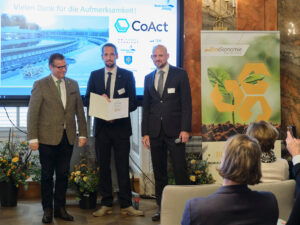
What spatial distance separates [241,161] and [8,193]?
369 cm

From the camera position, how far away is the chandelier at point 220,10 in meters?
5.30

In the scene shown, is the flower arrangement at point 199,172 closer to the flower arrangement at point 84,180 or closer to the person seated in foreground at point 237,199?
the flower arrangement at point 84,180

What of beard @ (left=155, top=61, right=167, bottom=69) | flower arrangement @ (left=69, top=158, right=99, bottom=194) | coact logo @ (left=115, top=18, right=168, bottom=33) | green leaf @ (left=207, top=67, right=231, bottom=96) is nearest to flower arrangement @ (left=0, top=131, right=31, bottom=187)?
flower arrangement @ (left=69, top=158, right=99, bottom=194)

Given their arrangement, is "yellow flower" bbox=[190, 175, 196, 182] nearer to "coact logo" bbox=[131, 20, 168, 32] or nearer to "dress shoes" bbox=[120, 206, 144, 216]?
"dress shoes" bbox=[120, 206, 144, 216]

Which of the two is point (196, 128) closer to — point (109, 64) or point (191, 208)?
point (109, 64)

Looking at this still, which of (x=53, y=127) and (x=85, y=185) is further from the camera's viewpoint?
(x=85, y=185)

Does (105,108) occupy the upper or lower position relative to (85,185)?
upper

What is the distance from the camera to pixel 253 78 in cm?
502

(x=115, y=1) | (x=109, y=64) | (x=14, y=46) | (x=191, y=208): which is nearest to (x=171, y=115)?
(x=109, y=64)

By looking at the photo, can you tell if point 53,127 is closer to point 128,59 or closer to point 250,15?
point 128,59

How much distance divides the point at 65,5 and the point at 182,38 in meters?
1.43

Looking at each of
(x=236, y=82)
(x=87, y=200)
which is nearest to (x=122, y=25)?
(x=236, y=82)

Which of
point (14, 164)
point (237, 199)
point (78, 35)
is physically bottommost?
point (14, 164)

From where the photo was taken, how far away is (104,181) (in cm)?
432
